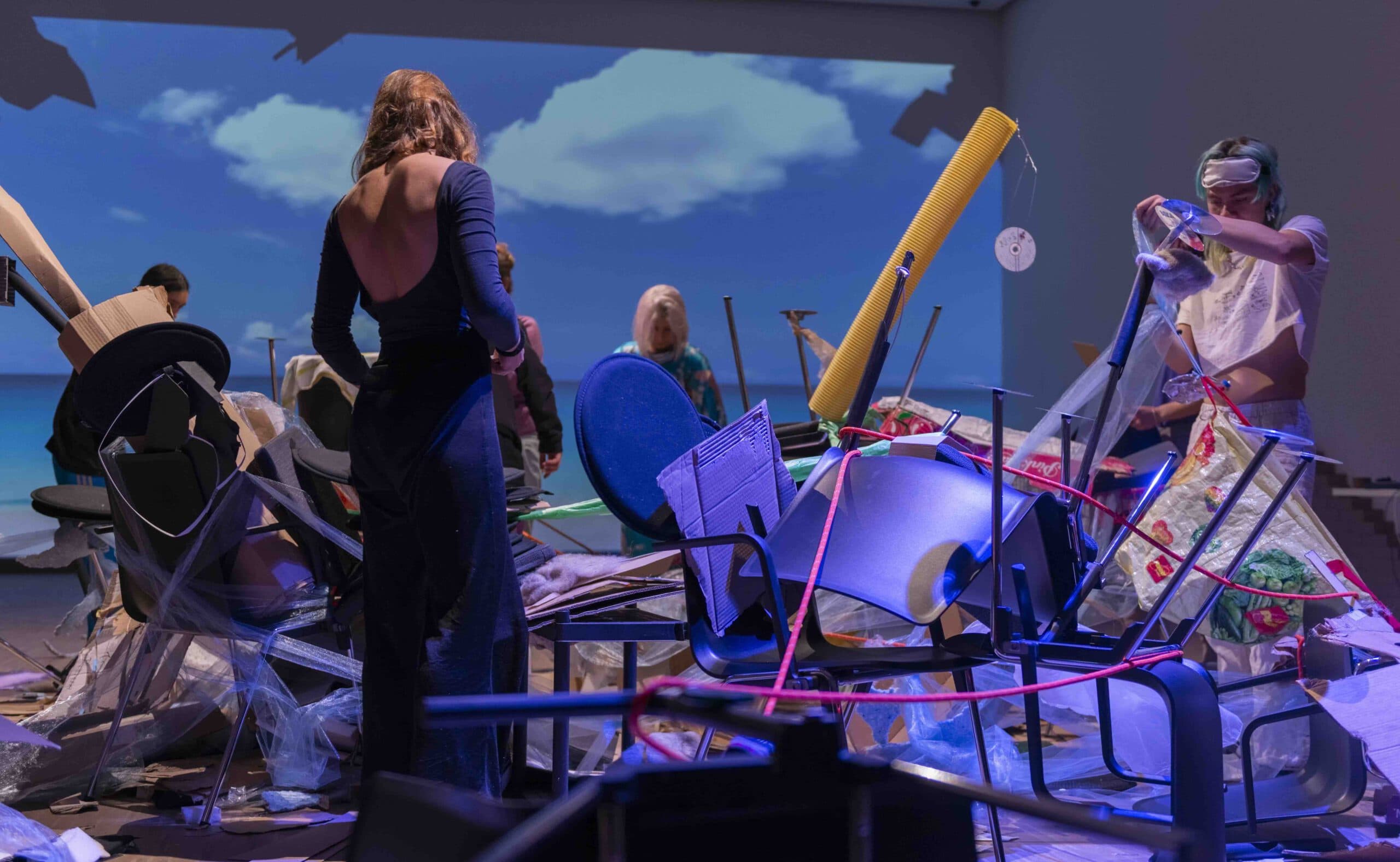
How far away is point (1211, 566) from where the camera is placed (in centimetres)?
224

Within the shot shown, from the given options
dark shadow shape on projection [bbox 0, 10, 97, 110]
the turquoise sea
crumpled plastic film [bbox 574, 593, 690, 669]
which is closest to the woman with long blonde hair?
crumpled plastic film [bbox 574, 593, 690, 669]

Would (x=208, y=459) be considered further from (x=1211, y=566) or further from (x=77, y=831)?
(x=1211, y=566)

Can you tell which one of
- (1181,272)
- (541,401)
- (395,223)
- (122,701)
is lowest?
(122,701)

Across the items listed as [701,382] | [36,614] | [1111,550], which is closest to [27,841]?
[1111,550]

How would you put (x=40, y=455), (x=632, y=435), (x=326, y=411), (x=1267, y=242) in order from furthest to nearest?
(x=40, y=455) < (x=326, y=411) < (x=1267, y=242) < (x=632, y=435)

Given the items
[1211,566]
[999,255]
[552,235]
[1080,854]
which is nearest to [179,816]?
[1080,854]

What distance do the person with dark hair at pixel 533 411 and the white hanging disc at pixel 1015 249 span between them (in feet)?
7.08

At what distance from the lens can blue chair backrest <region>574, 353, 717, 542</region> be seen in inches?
63.7

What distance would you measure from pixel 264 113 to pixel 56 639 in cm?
372

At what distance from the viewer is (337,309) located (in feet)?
6.26

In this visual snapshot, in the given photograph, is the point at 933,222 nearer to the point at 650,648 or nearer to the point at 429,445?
the point at 429,445

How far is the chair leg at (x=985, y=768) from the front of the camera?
1523 millimetres

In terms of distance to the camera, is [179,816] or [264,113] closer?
[179,816]

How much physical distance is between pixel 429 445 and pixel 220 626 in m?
0.84
